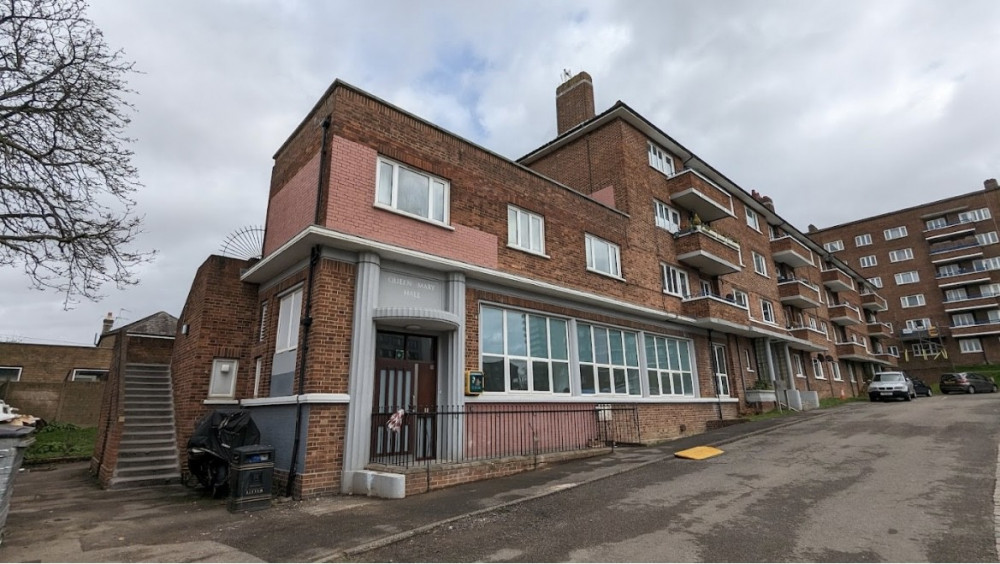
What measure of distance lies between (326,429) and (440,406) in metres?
2.64

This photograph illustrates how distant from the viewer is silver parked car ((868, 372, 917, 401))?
85.9 ft

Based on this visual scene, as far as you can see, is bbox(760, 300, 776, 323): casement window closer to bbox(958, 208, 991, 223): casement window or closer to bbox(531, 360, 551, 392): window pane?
bbox(531, 360, 551, 392): window pane

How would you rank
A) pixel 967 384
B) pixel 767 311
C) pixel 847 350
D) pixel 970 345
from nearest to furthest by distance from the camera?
pixel 767 311 < pixel 967 384 < pixel 847 350 < pixel 970 345

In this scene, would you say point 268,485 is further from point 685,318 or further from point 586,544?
point 685,318

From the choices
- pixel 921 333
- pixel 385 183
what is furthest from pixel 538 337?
pixel 921 333

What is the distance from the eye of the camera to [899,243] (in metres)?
53.0

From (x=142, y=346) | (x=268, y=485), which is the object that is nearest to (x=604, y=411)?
(x=268, y=485)

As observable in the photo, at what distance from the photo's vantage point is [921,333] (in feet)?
163

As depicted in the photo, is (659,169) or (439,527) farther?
(659,169)

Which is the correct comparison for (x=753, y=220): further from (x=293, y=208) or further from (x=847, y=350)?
(x=293, y=208)

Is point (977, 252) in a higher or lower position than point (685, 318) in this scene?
higher

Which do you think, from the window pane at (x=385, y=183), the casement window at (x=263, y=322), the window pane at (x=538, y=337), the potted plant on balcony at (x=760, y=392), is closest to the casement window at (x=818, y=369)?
the potted plant on balcony at (x=760, y=392)

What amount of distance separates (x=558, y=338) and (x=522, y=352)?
1.55 m

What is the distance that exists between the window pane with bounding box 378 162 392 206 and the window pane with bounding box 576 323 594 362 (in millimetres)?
6581
